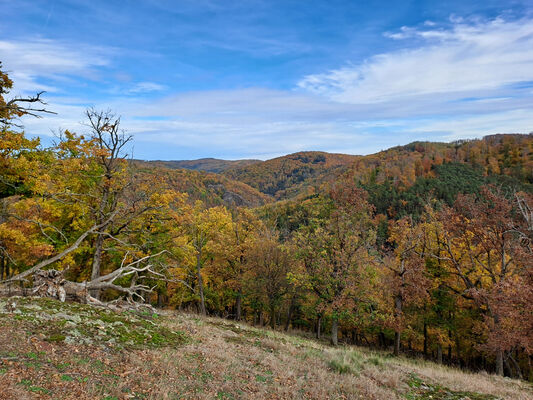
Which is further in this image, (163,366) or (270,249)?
(270,249)

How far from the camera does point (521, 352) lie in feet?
100

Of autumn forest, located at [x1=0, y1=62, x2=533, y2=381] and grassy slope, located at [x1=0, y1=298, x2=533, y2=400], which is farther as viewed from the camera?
autumn forest, located at [x1=0, y1=62, x2=533, y2=381]

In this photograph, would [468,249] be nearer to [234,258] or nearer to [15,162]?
[234,258]

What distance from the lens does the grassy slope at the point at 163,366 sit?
7.21m

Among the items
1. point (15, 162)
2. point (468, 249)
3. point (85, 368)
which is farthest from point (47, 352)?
point (468, 249)

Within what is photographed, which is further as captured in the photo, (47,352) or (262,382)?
(262,382)

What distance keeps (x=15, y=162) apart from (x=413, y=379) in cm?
1960

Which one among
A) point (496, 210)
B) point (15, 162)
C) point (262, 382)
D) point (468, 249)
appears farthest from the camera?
point (468, 249)

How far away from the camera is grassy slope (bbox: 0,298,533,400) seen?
721cm

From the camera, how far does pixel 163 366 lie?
9031 mm

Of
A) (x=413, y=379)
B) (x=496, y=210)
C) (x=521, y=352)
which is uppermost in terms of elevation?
(x=496, y=210)

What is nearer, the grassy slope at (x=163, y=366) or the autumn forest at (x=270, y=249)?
the grassy slope at (x=163, y=366)

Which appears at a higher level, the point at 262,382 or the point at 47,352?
the point at 47,352

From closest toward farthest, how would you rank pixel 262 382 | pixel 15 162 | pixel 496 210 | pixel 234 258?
pixel 262 382, pixel 15 162, pixel 496 210, pixel 234 258
